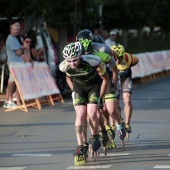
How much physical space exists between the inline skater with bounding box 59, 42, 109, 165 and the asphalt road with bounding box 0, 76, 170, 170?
43 cm

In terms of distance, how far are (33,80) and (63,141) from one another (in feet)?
18.1

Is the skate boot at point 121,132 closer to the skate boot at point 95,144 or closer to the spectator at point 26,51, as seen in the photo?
the skate boot at point 95,144

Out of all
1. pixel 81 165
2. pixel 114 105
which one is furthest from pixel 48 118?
pixel 81 165

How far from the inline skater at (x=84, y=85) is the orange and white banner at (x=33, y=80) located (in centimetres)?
671

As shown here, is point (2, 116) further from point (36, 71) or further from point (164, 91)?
point (164, 91)

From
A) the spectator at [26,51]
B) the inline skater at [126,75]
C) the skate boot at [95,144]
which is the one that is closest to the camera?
the skate boot at [95,144]

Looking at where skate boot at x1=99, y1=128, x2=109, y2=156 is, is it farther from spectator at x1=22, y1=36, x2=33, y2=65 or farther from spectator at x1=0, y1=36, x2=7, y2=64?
spectator at x1=0, y1=36, x2=7, y2=64

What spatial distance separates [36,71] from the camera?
18094 mm

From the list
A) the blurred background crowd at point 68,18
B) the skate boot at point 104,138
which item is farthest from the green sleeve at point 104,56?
the blurred background crowd at point 68,18

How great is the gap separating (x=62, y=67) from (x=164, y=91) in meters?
13.4

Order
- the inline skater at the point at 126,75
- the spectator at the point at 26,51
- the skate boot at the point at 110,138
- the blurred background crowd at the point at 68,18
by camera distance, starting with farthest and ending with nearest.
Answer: the blurred background crowd at the point at 68,18
the spectator at the point at 26,51
the inline skater at the point at 126,75
the skate boot at the point at 110,138

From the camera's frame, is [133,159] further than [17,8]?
No

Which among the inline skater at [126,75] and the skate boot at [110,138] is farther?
the inline skater at [126,75]

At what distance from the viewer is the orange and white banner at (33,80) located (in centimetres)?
1730
